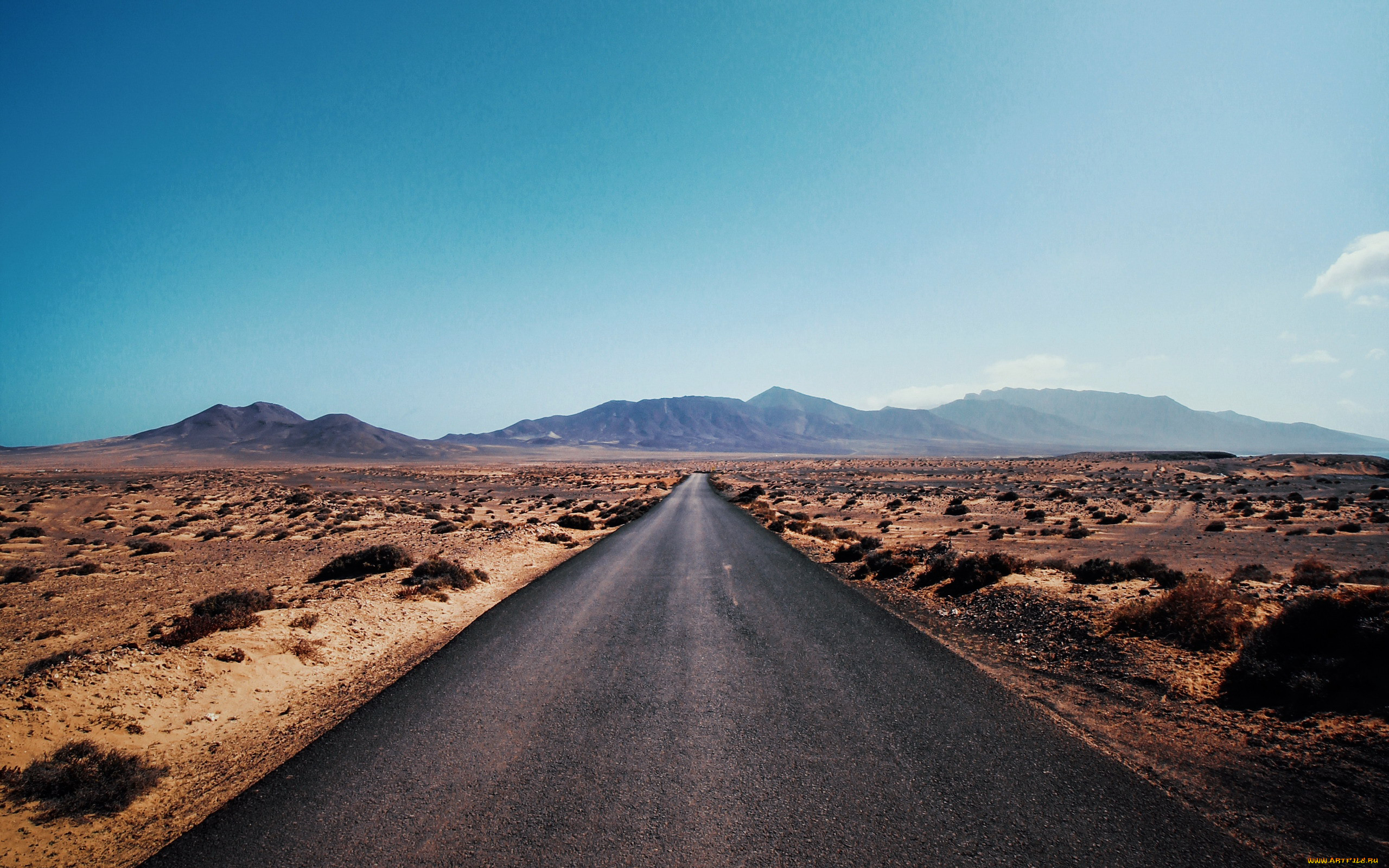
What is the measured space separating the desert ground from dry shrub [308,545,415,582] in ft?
41.2

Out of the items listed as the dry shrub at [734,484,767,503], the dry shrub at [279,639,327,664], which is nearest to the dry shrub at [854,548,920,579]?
the dry shrub at [279,639,327,664]

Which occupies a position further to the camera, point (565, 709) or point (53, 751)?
point (565, 709)

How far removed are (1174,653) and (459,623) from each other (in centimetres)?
1198

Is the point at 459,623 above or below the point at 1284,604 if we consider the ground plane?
below

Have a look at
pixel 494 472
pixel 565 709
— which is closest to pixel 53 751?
pixel 565 709

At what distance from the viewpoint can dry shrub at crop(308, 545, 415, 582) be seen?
593 inches

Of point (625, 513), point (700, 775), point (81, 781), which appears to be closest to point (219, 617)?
point (81, 781)

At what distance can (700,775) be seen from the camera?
197 inches

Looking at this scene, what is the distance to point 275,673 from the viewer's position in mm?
8133

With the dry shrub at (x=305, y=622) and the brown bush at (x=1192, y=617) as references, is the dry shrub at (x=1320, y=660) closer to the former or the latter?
the brown bush at (x=1192, y=617)

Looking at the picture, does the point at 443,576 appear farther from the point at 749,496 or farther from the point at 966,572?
the point at 749,496

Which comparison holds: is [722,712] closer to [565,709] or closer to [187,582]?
[565,709]

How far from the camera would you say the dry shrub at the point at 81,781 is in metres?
4.86

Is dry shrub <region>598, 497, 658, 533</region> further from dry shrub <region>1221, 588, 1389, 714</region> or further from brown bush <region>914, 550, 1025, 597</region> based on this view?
dry shrub <region>1221, 588, 1389, 714</region>
